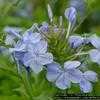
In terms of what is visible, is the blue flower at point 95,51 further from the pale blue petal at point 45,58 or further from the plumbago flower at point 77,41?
the pale blue petal at point 45,58

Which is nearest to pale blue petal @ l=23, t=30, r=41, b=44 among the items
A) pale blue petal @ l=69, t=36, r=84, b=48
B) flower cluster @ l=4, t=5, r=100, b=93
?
flower cluster @ l=4, t=5, r=100, b=93

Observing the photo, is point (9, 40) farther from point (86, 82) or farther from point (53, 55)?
point (86, 82)

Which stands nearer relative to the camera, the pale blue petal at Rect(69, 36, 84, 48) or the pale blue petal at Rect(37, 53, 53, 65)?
the pale blue petal at Rect(37, 53, 53, 65)

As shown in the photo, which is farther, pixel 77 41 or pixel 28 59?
pixel 77 41

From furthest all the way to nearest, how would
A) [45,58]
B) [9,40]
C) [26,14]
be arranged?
1. [26,14]
2. [9,40]
3. [45,58]

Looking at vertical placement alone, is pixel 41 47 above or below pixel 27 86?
above

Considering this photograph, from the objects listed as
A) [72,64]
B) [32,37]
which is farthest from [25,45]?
[72,64]

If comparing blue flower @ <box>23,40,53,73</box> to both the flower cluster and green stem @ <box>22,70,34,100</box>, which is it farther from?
green stem @ <box>22,70,34,100</box>

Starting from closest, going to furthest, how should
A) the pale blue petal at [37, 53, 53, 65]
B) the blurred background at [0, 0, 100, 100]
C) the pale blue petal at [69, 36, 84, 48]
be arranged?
the pale blue petal at [37, 53, 53, 65], the pale blue petal at [69, 36, 84, 48], the blurred background at [0, 0, 100, 100]

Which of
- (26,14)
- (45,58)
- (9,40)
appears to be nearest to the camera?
(45,58)
